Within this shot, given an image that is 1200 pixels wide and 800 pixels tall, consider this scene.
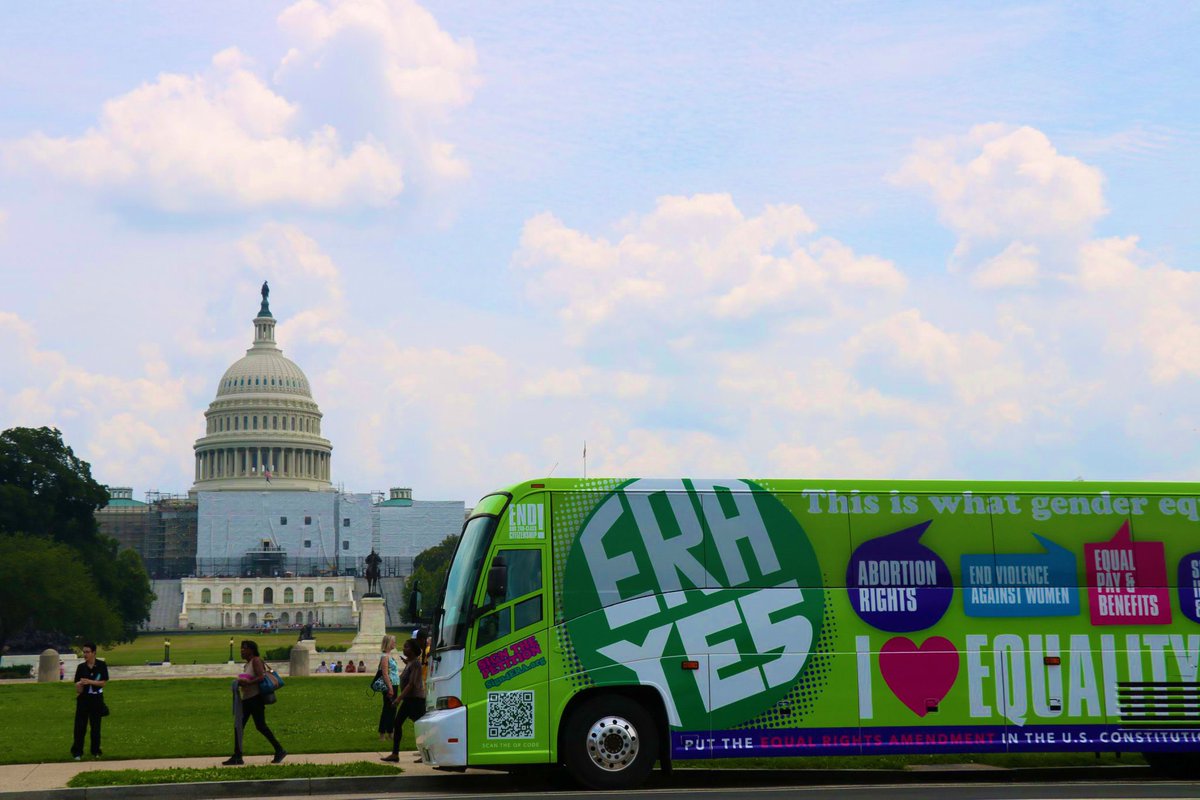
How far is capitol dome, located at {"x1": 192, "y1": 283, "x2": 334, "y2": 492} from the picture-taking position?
190 metres

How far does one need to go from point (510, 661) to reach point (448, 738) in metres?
1.07

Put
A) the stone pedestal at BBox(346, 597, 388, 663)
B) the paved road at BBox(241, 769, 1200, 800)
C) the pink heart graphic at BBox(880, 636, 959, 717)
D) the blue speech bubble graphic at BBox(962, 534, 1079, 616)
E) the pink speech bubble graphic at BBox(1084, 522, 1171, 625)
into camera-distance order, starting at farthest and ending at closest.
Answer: the stone pedestal at BBox(346, 597, 388, 663), the pink speech bubble graphic at BBox(1084, 522, 1171, 625), the blue speech bubble graphic at BBox(962, 534, 1079, 616), the pink heart graphic at BBox(880, 636, 959, 717), the paved road at BBox(241, 769, 1200, 800)

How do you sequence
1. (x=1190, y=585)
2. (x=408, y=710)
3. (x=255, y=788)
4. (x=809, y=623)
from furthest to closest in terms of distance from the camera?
1. (x=408, y=710)
2. (x=1190, y=585)
3. (x=809, y=623)
4. (x=255, y=788)

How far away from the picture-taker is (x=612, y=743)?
16.5 meters

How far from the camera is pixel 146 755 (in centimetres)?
2064

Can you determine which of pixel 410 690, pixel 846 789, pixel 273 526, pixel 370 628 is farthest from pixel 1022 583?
pixel 273 526

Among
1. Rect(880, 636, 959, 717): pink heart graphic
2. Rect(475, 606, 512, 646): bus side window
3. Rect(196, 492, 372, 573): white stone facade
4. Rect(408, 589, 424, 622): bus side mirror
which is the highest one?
Rect(196, 492, 372, 573): white stone facade

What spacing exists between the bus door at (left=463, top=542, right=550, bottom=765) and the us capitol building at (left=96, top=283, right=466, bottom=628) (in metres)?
156

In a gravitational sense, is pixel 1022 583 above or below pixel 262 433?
below

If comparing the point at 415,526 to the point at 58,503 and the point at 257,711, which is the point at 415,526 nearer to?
the point at 58,503

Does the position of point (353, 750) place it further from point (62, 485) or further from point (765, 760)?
point (62, 485)

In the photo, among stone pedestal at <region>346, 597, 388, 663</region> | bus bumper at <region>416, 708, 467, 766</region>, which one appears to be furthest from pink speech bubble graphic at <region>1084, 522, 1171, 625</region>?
stone pedestal at <region>346, 597, 388, 663</region>

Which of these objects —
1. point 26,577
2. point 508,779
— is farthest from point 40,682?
point 508,779

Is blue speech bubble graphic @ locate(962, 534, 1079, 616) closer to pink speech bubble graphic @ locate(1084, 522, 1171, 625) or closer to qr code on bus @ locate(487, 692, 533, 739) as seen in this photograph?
pink speech bubble graphic @ locate(1084, 522, 1171, 625)
